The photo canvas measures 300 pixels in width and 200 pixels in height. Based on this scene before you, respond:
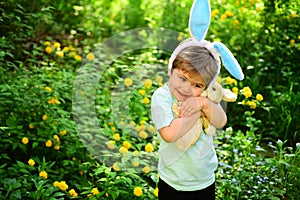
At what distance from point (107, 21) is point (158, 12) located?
0.64 m

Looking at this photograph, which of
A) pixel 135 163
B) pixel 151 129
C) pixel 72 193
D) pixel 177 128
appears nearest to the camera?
pixel 177 128

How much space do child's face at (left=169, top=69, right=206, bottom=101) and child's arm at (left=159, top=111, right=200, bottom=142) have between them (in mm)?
89

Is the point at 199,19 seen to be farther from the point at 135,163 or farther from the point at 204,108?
the point at 135,163

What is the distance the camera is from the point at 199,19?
2154 mm

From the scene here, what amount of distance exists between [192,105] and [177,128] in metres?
0.11

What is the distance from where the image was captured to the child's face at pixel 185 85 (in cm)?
211

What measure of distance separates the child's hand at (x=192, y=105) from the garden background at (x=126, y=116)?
0.70 metres

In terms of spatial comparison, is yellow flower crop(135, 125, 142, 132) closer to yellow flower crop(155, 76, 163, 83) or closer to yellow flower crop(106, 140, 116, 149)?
yellow flower crop(106, 140, 116, 149)

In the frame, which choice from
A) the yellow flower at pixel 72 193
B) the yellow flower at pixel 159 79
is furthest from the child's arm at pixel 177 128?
the yellow flower at pixel 159 79

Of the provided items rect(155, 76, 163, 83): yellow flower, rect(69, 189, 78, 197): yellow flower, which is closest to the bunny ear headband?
rect(69, 189, 78, 197): yellow flower

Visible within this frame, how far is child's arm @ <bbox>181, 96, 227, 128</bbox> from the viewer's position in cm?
213

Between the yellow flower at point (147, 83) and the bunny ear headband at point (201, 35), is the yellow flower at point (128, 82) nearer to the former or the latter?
the yellow flower at point (147, 83)

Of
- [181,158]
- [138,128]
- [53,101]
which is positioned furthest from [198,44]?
[53,101]

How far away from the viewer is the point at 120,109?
3492 mm
